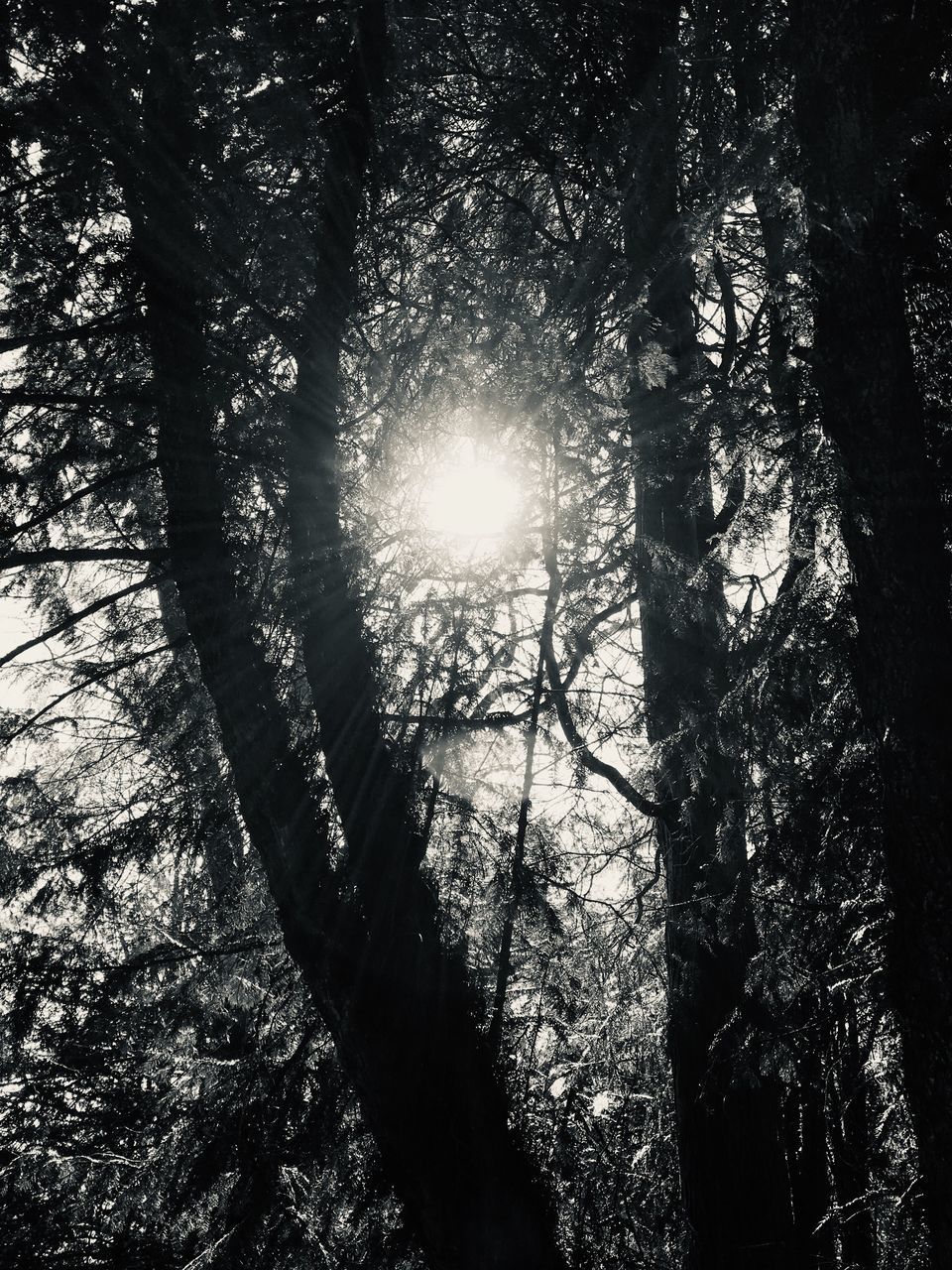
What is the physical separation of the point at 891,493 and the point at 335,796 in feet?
9.83

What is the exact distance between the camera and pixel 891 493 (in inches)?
168

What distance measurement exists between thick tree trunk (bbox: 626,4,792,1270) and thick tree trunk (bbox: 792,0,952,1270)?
0.92 metres

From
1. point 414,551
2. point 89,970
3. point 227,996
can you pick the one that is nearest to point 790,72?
point 414,551

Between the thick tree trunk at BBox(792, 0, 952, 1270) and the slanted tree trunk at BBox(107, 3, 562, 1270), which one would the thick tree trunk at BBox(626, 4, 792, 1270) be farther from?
the slanted tree trunk at BBox(107, 3, 562, 1270)

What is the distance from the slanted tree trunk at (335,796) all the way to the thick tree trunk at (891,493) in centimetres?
188

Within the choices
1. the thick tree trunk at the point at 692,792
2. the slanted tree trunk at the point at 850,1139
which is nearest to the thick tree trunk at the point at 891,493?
the thick tree trunk at the point at 692,792

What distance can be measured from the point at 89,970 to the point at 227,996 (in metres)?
1.67

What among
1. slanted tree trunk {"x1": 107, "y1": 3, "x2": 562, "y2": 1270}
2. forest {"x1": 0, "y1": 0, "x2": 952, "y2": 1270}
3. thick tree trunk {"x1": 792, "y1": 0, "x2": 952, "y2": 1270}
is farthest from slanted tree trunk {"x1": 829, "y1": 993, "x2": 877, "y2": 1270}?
slanted tree trunk {"x1": 107, "y1": 3, "x2": 562, "y2": 1270}

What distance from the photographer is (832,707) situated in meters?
5.14

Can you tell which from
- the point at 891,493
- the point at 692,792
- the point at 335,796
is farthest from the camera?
the point at 692,792

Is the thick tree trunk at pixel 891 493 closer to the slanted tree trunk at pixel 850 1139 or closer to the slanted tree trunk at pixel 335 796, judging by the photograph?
the slanted tree trunk at pixel 850 1139

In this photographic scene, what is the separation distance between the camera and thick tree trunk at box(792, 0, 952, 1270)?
3844mm

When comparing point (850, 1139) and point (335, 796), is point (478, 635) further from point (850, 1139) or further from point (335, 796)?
point (850, 1139)

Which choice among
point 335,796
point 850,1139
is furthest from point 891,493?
point 850,1139
